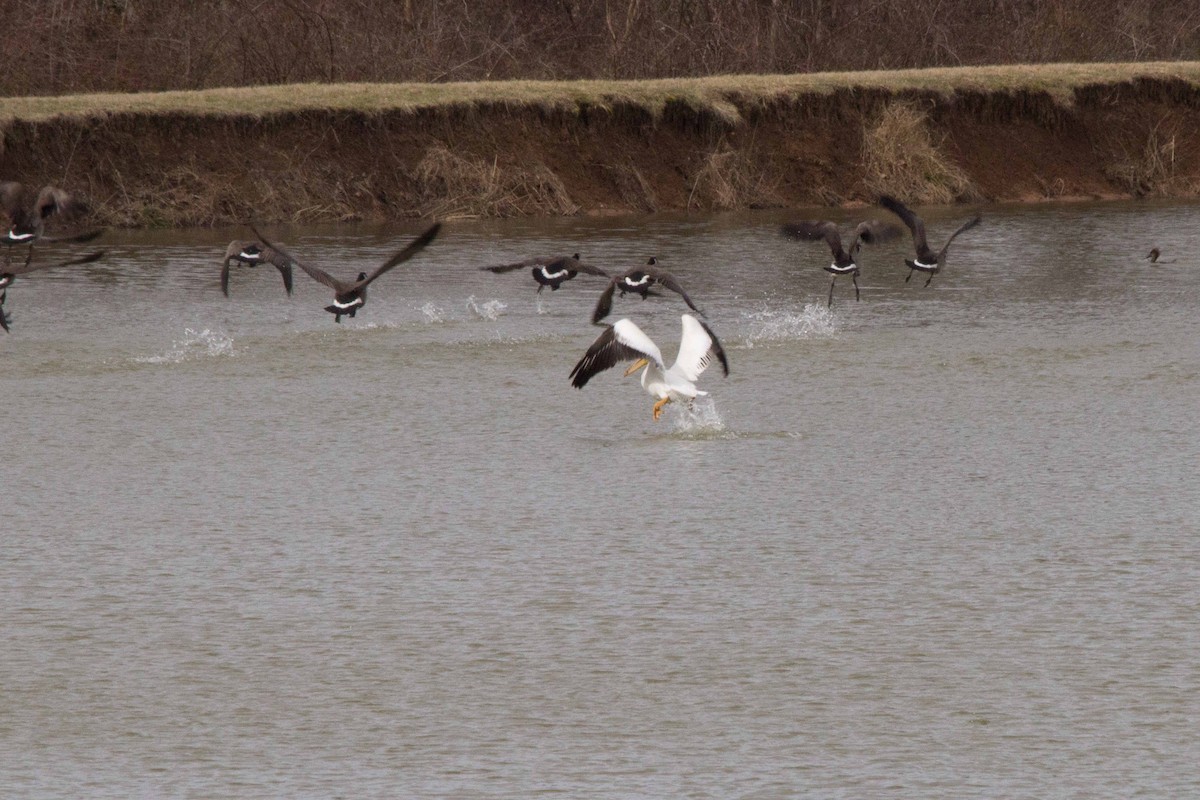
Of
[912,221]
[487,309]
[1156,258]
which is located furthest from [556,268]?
[1156,258]

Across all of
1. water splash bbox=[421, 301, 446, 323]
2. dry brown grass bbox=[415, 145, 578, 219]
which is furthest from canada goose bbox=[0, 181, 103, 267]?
dry brown grass bbox=[415, 145, 578, 219]

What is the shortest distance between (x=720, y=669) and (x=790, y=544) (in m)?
2.17

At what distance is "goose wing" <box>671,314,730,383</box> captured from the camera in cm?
1234

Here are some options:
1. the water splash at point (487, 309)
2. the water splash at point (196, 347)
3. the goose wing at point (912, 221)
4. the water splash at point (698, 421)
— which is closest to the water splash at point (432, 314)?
the water splash at point (487, 309)

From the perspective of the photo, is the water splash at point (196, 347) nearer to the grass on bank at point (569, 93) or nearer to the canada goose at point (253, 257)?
the canada goose at point (253, 257)

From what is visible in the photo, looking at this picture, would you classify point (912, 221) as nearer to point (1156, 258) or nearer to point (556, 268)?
point (556, 268)

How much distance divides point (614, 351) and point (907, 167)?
21102mm

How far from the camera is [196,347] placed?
1678 cm

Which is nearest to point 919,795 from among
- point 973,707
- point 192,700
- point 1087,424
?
point 973,707

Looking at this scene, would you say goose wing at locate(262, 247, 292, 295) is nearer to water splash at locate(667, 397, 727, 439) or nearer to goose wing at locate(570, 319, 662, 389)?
water splash at locate(667, 397, 727, 439)

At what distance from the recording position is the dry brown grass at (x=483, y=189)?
97.2ft

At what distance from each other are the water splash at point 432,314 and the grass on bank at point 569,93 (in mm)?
11351

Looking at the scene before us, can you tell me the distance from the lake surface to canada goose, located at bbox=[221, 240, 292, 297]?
0.43 meters

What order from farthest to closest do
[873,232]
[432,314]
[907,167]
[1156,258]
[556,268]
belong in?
[907,167] → [1156,258] → [873,232] → [432,314] → [556,268]
